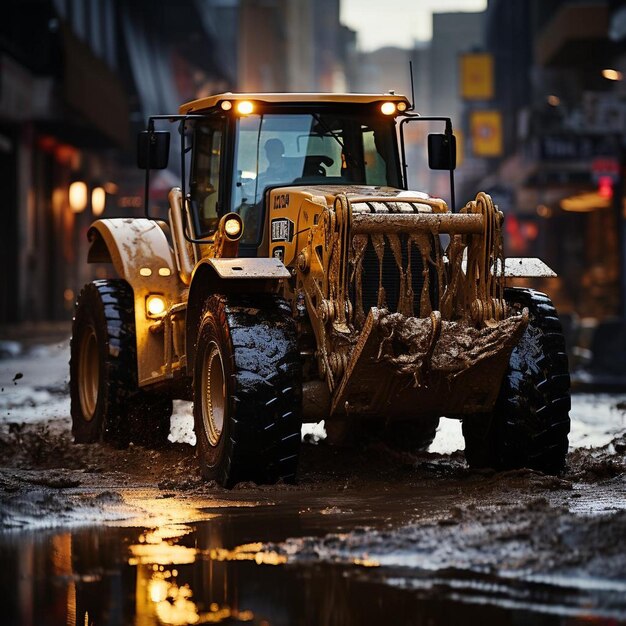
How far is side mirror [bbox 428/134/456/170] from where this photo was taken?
1165cm

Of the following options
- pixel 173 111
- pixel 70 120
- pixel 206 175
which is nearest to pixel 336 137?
pixel 206 175

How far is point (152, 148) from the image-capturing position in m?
11.3

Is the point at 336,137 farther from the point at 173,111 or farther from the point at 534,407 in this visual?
the point at 173,111

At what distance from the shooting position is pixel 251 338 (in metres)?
9.76

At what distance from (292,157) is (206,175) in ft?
2.92

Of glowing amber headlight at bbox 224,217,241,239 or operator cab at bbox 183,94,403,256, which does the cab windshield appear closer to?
operator cab at bbox 183,94,403,256

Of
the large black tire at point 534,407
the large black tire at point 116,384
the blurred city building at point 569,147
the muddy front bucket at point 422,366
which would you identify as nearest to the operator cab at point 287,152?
the large black tire at point 116,384

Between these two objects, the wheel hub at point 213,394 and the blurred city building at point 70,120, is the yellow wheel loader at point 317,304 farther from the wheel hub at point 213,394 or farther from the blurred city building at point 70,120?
the blurred city building at point 70,120

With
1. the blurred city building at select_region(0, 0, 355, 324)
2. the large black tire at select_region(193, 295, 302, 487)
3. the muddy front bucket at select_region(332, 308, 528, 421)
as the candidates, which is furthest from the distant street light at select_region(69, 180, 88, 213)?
the muddy front bucket at select_region(332, 308, 528, 421)

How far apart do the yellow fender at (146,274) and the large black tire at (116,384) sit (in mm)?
172

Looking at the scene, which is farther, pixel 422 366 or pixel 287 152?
pixel 287 152

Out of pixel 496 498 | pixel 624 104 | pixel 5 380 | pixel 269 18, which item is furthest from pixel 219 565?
pixel 269 18

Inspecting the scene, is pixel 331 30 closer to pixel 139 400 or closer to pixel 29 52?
pixel 29 52

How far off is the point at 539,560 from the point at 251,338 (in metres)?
3.39
